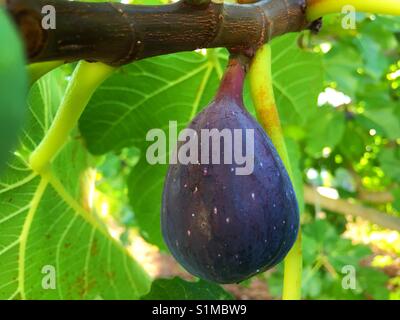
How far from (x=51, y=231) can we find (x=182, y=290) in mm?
261

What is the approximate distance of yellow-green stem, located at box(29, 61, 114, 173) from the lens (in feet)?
2.34

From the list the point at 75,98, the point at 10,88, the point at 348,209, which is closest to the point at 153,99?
the point at 75,98

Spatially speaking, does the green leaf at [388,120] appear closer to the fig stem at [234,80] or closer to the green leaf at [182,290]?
the green leaf at [182,290]

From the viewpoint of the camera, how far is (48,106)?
1.08 meters

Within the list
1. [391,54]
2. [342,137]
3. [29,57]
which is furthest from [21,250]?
[391,54]

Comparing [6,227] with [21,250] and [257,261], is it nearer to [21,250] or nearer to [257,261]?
[21,250]

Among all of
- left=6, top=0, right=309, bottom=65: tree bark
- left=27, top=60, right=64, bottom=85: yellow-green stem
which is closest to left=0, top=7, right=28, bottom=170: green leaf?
left=6, top=0, right=309, bottom=65: tree bark

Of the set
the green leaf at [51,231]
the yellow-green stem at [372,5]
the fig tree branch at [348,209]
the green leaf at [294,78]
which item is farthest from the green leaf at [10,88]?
the fig tree branch at [348,209]

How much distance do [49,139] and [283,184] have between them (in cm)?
35

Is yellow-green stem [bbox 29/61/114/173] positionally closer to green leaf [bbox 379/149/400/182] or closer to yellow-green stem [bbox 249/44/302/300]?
yellow-green stem [bbox 249/44/302/300]

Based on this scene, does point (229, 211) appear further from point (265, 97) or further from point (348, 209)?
point (348, 209)

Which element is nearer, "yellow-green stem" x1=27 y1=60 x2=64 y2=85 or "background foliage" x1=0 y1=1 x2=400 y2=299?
"yellow-green stem" x1=27 y1=60 x2=64 y2=85

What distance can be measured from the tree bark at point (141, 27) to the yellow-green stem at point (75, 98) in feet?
0.30

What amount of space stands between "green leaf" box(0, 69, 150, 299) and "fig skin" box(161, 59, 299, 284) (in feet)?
1.43
